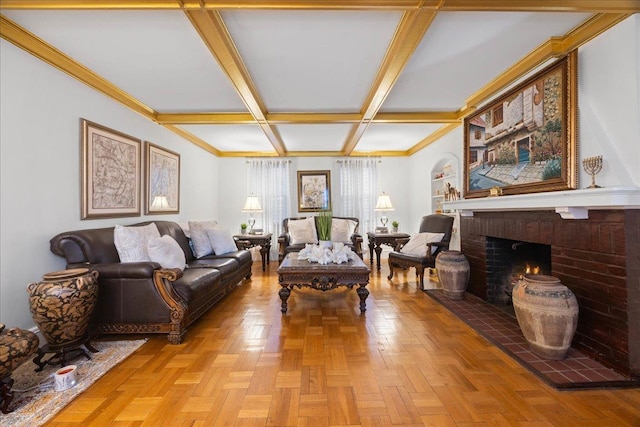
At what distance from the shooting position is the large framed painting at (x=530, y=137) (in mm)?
2135

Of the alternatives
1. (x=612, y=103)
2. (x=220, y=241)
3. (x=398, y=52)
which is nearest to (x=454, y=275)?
(x=612, y=103)

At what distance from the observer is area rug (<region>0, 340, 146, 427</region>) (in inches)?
58.0

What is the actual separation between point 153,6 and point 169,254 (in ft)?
6.51

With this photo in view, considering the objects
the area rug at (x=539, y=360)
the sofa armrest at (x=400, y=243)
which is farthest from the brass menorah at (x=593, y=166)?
the sofa armrest at (x=400, y=243)

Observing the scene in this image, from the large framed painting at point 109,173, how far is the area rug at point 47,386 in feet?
4.29

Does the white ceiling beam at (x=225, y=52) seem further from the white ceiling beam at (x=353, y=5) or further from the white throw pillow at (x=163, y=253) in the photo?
the white throw pillow at (x=163, y=253)

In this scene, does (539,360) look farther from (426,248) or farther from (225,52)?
(225,52)

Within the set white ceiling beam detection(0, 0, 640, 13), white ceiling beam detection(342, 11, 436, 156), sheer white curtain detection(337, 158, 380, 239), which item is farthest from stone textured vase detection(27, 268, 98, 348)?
sheer white curtain detection(337, 158, 380, 239)

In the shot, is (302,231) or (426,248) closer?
(426,248)

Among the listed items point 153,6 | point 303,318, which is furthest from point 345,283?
point 153,6

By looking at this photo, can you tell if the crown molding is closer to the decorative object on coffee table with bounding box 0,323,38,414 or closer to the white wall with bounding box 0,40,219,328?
the white wall with bounding box 0,40,219,328

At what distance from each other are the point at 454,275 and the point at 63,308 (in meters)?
3.57

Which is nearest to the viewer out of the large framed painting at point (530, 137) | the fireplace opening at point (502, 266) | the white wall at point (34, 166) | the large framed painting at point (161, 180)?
the white wall at point (34, 166)

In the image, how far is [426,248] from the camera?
3791 millimetres
